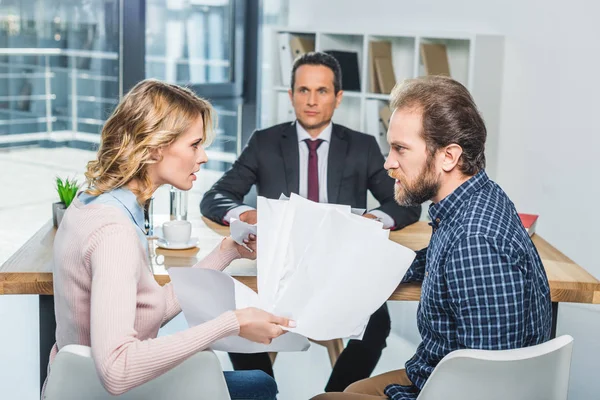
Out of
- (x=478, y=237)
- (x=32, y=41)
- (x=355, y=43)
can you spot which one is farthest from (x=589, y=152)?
(x=32, y=41)

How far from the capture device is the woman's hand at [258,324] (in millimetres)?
1435

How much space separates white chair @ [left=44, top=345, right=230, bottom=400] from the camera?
1.32 metres

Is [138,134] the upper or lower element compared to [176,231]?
upper

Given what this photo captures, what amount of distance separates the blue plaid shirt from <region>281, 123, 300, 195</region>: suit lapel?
4.42 ft

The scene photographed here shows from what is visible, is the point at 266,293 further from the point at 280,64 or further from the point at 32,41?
the point at 32,41

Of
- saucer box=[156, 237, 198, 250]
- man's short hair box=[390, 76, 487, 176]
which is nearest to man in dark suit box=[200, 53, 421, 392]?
saucer box=[156, 237, 198, 250]

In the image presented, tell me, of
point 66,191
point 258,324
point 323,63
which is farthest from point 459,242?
point 323,63

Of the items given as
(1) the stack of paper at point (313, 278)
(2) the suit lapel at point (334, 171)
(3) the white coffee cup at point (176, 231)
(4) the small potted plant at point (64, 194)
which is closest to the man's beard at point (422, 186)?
(1) the stack of paper at point (313, 278)

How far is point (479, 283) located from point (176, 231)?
1.04m

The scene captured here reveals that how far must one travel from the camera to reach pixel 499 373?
1.40 m

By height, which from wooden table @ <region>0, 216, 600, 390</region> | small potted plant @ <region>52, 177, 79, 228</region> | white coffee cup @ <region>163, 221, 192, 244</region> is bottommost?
wooden table @ <region>0, 216, 600, 390</region>

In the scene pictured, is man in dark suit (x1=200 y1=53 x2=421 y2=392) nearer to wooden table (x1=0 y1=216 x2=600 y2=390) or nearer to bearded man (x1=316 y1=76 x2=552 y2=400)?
wooden table (x1=0 y1=216 x2=600 y2=390)

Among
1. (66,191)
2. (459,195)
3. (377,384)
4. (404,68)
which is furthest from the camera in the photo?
(404,68)

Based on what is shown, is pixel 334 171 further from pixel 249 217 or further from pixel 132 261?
pixel 132 261
